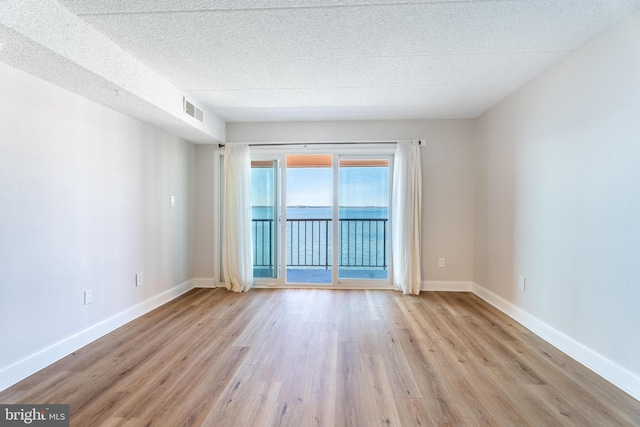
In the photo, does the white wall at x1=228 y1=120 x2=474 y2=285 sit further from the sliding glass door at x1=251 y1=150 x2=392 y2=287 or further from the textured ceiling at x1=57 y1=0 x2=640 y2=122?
the textured ceiling at x1=57 y1=0 x2=640 y2=122

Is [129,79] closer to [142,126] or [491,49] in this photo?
[142,126]

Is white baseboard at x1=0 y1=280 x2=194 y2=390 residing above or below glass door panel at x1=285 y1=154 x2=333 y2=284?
below

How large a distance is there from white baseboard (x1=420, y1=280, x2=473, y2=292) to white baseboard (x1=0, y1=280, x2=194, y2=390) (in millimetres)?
3365

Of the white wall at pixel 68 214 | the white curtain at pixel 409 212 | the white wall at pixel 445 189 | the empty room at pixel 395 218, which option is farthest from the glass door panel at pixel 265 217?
the white curtain at pixel 409 212

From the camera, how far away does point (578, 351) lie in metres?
2.12

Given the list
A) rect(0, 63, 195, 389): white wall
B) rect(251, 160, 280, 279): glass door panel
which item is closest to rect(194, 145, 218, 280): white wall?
rect(251, 160, 280, 279): glass door panel

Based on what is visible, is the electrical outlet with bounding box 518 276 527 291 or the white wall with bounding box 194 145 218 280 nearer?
the electrical outlet with bounding box 518 276 527 291

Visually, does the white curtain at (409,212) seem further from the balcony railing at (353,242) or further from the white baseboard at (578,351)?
the white baseboard at (578,351)

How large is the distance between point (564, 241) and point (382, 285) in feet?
7.28

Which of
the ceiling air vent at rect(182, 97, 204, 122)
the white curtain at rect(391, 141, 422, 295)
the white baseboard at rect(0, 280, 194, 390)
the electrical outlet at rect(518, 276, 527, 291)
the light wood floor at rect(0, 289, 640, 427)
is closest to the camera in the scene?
the light wood floor at rect(0, 289, 640, 427)

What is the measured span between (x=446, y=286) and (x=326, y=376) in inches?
103

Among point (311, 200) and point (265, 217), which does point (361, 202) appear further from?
point (265, 217)

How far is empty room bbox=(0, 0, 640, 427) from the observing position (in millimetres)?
1696

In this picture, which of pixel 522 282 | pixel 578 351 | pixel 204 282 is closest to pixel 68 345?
pixel 204 282
